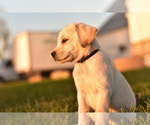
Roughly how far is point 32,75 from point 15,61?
249cm

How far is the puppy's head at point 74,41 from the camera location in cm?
234

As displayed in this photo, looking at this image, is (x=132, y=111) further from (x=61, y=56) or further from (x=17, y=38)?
(x=17, y=38)

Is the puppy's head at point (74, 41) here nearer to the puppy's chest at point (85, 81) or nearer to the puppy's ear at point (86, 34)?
A: the puppy's ear at point (86, 34)

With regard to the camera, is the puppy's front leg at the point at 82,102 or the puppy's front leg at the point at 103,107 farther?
the puppy's front leg at the point at 82,102

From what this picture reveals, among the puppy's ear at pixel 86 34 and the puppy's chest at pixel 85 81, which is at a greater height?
the puppy's ear at pixel 86 34

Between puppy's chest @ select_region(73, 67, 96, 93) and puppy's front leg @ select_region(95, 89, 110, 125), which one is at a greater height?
puppy's chest @ select_region(73, 67, 96, 93)

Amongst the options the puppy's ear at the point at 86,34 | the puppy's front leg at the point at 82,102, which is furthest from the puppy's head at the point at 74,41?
the puppy's front leg at the point at 82,102

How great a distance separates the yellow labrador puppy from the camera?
7.48 ft

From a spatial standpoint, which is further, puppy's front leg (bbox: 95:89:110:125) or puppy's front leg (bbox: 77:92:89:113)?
puppy's front leg (bbox: 77:92:89:113)

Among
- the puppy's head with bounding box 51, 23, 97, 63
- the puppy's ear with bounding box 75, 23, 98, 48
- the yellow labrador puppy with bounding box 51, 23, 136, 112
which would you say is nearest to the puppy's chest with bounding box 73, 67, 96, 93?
the yellow labrador puppy with bounding box 51, 23, 136, 112

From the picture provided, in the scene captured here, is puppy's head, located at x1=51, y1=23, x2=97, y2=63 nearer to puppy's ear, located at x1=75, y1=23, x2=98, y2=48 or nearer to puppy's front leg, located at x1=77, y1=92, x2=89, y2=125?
puppy's ear, located at x1=75, y1=23, x2=98, y2=48

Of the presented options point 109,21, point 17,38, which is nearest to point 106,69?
point 17,38

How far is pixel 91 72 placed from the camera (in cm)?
231

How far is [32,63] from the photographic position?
1847 centimetres
